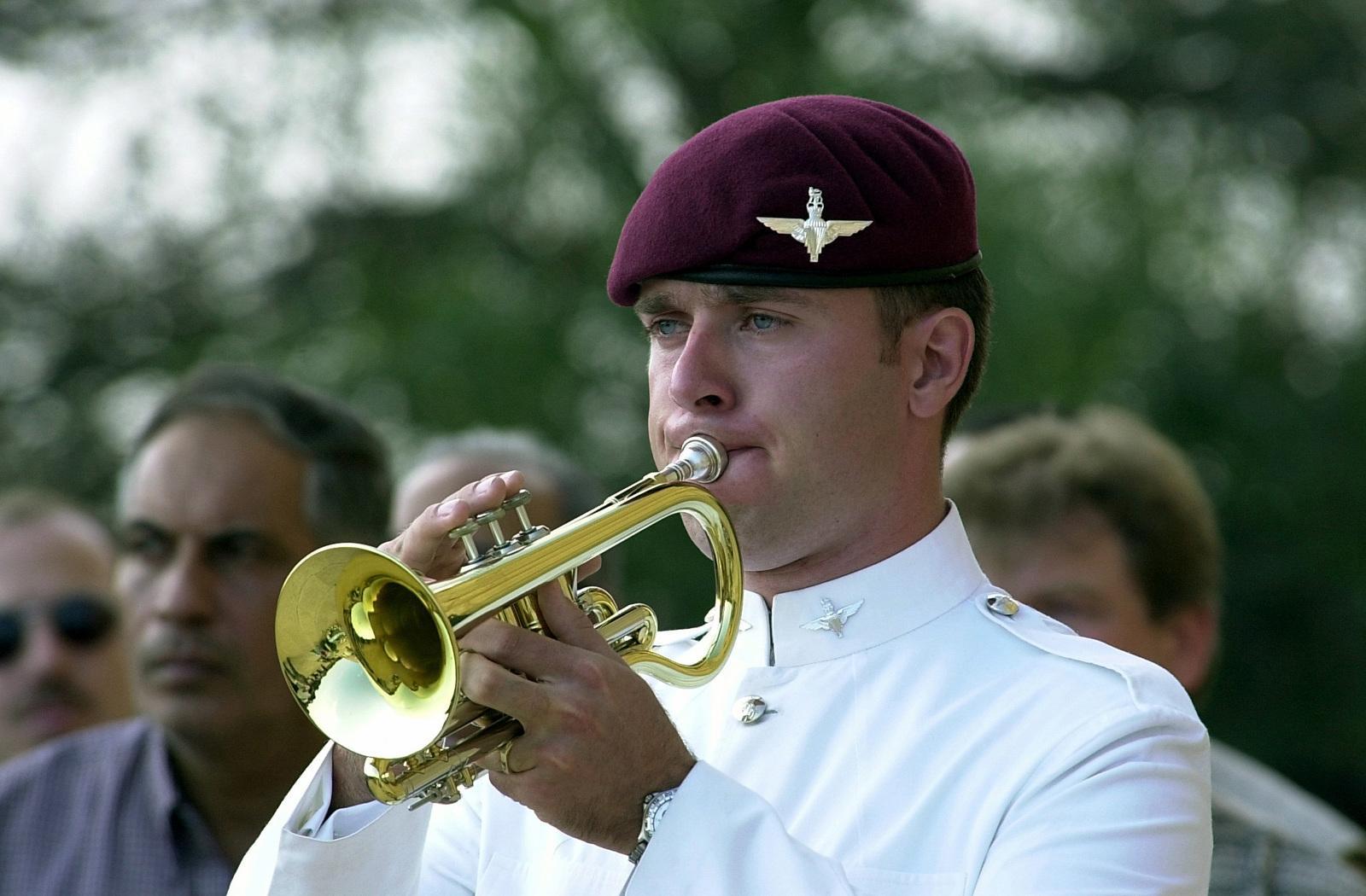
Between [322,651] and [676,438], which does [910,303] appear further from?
[322,651]

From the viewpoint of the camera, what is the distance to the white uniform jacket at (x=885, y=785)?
247 centimetres

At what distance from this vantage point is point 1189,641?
4.83 metres

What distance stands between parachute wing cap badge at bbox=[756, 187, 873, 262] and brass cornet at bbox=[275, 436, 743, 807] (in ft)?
1.10

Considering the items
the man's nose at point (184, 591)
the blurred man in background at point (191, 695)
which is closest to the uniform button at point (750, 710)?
the blurred man in background at point (191, 695)

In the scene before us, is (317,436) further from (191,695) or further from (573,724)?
(573,724)

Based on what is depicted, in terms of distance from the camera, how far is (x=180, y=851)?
4.74 m

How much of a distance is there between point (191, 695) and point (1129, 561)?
7.85ft

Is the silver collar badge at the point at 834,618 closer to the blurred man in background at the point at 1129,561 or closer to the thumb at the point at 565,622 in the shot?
the thumb at the point at 565,622

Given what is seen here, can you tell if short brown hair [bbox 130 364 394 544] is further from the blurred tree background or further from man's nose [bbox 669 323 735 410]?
the blurred tree background

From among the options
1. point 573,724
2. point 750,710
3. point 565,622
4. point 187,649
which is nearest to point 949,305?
point 750,710

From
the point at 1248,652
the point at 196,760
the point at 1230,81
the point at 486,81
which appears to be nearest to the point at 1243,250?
the point at 1230,81

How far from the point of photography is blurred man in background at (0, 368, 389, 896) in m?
4.70

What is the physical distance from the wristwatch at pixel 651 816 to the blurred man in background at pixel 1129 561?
90.1 inches

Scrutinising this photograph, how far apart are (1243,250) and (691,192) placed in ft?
26.6
